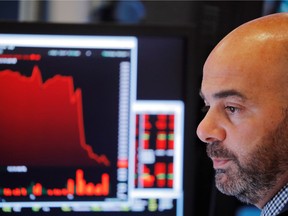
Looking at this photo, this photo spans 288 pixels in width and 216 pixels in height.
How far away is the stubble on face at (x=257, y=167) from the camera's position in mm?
893

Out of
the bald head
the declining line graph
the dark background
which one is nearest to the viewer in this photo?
the bald head

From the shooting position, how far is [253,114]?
909 mm

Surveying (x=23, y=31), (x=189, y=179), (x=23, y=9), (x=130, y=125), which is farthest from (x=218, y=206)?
(x=23, y=9)

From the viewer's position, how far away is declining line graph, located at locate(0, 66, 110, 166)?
47.3 inches

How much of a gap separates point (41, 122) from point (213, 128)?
408 millimetres

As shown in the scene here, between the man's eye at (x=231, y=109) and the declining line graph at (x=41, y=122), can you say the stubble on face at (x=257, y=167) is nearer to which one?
the man's eye at (x=231, y=109)

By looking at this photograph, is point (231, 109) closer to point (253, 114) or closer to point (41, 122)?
point (253, 114)

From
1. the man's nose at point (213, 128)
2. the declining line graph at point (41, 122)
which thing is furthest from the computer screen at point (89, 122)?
the man's nose at point (213, 128)

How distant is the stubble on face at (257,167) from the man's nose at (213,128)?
15 millimetres

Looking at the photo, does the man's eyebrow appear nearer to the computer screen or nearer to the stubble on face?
the stubble on face

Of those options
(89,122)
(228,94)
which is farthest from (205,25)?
(228,94)

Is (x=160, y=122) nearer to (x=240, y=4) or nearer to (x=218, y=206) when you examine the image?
(x=218, y=206)

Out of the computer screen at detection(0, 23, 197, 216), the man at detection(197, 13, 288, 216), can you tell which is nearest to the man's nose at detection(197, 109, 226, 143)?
the man at detection(197, 13, 288, 216)

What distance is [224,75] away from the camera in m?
0.93
